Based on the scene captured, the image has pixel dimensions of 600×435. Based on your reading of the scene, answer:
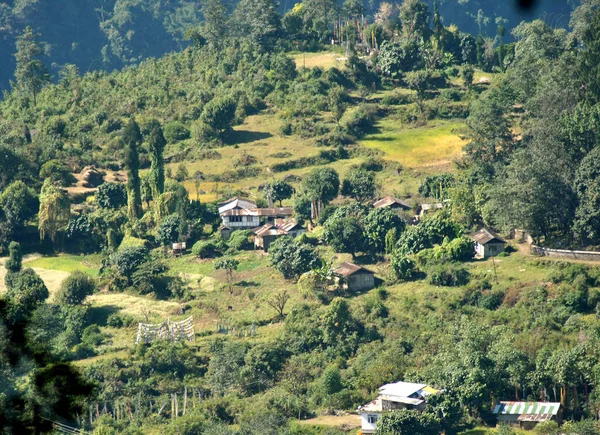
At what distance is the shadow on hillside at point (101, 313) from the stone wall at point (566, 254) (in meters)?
22.5

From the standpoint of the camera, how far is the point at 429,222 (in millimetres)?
74312

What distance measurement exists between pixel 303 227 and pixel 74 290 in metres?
15.1

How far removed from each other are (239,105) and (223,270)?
26.1 metres

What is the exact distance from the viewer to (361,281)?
70.9 m

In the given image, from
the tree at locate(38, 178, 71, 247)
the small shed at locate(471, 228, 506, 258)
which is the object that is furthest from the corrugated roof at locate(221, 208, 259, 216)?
the small shed at locate(471, 228, 506, 258)

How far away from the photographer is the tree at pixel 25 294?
222ft

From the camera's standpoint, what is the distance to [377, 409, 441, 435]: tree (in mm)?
53938

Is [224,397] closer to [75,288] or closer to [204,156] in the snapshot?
[75,288]

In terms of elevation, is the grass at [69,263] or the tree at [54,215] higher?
the tree at [54,215]

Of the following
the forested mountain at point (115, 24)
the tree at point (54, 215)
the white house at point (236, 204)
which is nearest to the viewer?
the tree at point (54, 215)

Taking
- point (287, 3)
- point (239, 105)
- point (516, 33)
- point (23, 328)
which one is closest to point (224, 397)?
point (23, 328)

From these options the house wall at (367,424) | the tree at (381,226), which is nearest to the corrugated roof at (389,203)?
the tree at (381,226)

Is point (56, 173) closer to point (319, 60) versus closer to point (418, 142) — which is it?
point (418, 142)

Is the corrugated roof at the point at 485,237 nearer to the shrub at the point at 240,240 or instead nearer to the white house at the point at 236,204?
the shrub at the point at 240,240
